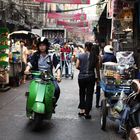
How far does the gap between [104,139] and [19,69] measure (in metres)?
9.79

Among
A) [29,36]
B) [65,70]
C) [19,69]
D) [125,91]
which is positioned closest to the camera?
[125,91]

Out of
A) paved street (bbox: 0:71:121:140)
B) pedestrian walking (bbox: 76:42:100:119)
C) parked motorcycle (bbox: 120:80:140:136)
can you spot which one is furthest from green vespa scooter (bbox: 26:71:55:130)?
parked motorcycle (bbox: 120:80:140:136)

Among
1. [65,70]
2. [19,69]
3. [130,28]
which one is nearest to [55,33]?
[65,70]

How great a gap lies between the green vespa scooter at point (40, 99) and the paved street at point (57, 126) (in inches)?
12.1

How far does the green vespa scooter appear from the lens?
845cm

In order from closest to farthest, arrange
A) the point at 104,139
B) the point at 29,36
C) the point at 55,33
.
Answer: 1. the point at 104,139
2. the point at 29,36
3. the point at 55,33

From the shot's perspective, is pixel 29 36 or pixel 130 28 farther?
pixel 29 36

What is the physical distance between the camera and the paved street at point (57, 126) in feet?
27.0

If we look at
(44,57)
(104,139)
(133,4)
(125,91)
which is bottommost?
(104,139)

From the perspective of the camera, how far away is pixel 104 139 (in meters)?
8.16

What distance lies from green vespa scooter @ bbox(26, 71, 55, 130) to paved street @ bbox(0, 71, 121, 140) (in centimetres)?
31

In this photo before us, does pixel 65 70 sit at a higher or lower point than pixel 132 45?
lower

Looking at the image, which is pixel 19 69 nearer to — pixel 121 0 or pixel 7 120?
pixel 121 0

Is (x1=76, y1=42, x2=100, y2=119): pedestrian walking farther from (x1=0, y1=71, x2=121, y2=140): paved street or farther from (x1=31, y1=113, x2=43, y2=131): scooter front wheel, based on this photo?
(x1=31, y1=113, x2=43, y2=131): scooter front wheel
